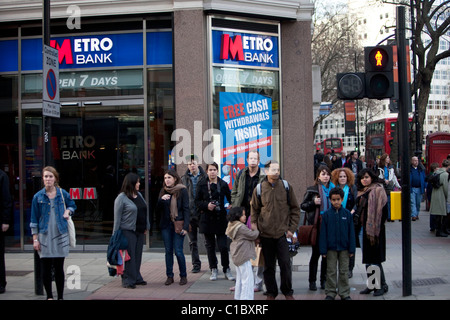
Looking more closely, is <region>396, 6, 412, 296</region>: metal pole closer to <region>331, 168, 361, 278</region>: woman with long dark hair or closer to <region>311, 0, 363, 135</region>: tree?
<region>331, 168, 361, 278</region>: woman with long dark hair

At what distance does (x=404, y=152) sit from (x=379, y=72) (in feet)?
4.07

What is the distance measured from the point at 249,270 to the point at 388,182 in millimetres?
9540

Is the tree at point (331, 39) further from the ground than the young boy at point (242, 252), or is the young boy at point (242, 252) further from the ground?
the tree at point (331, 39)

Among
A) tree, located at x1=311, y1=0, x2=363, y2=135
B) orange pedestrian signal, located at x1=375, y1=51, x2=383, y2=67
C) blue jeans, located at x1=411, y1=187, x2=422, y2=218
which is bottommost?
blue jeans, located at x1=411, y1=187, x2=422, y2=218

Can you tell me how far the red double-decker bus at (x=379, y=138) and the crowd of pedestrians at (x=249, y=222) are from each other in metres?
30.4

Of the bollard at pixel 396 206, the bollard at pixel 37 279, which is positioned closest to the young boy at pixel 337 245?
the bollard at pixel 396 206

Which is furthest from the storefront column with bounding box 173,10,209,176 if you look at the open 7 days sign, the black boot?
the black boot

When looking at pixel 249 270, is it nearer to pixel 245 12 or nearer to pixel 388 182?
pixel 245 12

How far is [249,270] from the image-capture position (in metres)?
6.84

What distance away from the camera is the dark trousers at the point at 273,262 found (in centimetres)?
731

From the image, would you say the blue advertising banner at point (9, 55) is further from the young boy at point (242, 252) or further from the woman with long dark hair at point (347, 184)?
the woman with long dark hair at point (347, 184)

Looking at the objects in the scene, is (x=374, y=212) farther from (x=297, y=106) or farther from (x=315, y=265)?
(x=297, y=106)

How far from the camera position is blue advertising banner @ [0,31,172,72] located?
1191cm

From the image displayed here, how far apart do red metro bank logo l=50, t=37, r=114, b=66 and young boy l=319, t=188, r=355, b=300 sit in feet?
22.7
